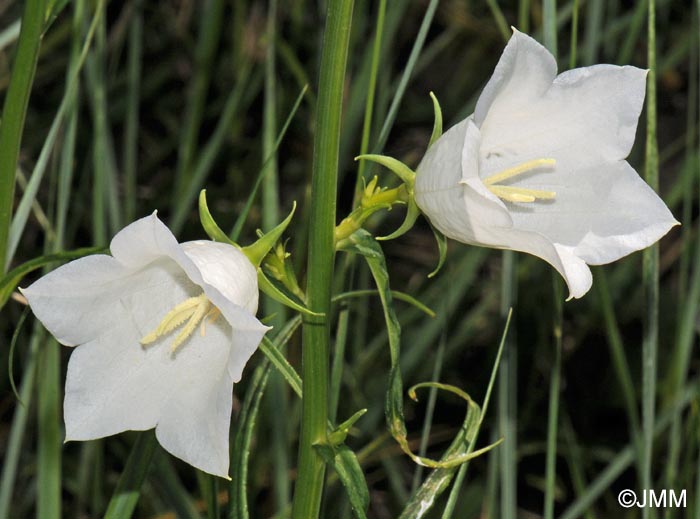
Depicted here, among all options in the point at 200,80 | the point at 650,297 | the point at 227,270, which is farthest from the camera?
the point at 200,80

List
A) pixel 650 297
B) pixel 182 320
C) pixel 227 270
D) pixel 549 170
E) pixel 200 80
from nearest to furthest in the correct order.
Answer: pixel 227 270 → pixel 182 320 → pixel 549 170 → pixel 650 297 → pixel 200 80

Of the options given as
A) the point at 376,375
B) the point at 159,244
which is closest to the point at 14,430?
the point at 159,244

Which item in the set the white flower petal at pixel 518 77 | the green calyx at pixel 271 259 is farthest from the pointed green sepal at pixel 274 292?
the white flower petal at pixel 518 77

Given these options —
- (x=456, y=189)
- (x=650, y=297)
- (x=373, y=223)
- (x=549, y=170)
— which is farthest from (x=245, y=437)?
(x=373, y=223)

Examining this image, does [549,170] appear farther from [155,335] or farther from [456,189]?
[155,335]

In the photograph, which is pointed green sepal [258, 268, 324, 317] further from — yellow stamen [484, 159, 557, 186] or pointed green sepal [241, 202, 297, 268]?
yellow stamen [484, 159, 557, 186]

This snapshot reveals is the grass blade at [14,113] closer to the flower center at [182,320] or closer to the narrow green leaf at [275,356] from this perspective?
the flower center at [182,320]

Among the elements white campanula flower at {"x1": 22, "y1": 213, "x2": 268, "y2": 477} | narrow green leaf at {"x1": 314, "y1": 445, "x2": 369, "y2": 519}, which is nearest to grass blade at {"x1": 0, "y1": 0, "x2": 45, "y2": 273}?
white campanula flower at {"x1": 22, "y1": 213, "x2": 268, "y2": 477}
